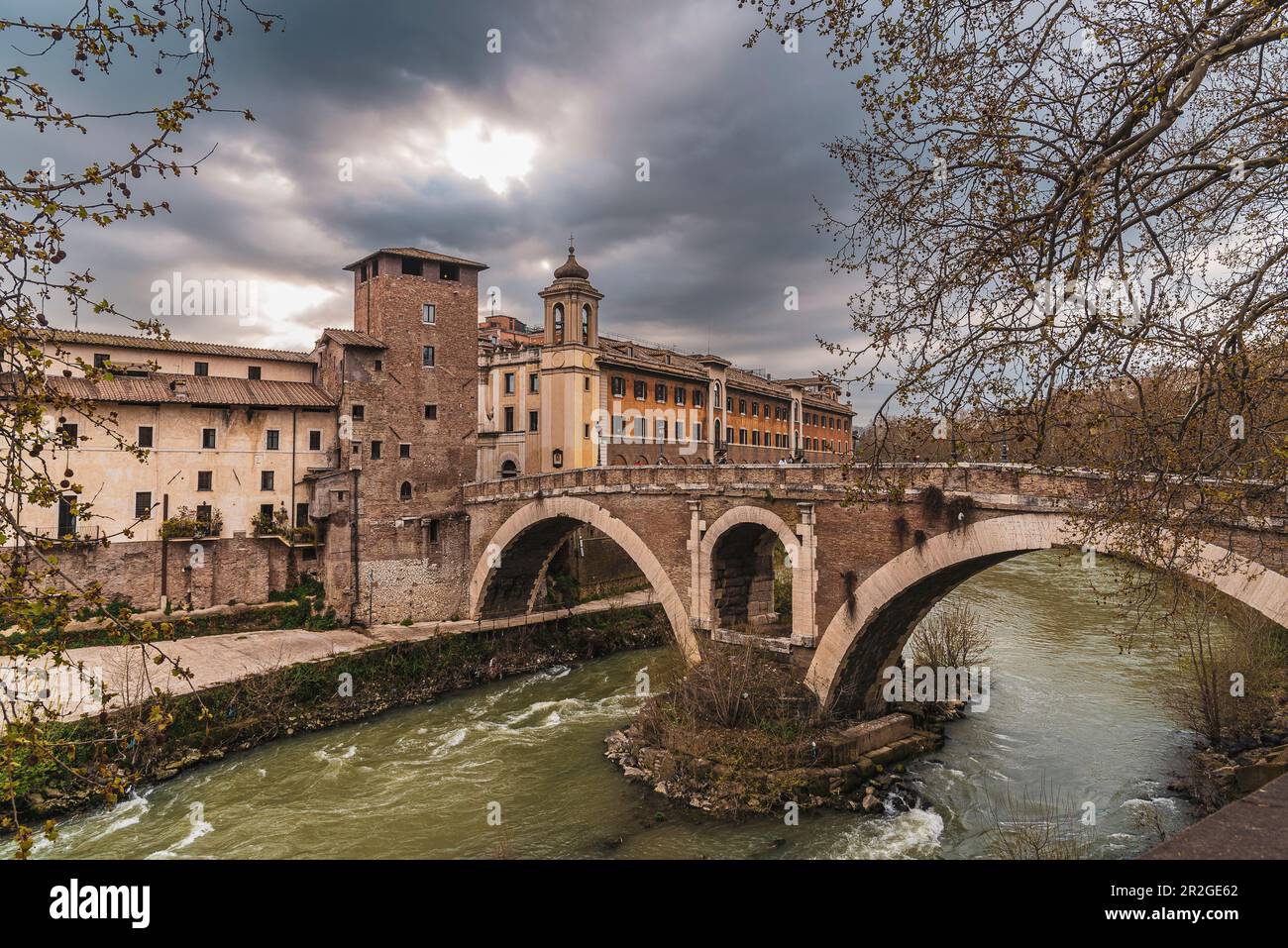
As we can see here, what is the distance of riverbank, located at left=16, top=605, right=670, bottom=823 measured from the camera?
15758mm

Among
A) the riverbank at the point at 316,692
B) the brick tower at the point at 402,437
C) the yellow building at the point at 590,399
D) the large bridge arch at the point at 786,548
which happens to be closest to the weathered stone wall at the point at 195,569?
the brick tower at the point at 402,437

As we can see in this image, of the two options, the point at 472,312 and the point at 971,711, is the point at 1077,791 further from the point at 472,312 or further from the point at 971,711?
the point at 472,312

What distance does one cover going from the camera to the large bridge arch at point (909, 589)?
13438 mm

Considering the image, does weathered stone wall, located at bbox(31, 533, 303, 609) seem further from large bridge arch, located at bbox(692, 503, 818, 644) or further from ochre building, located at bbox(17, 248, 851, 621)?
large bridge arch, located at bbox(692, 503, 818, 644)

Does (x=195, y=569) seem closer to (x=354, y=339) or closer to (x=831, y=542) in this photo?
(x=354, y=339)

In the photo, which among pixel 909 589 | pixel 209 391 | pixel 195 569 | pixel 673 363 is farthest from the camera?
pixel 673 363

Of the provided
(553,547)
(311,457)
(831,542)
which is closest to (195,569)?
(311,457)

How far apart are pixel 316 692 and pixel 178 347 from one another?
47.6 feet

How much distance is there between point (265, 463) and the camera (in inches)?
1082

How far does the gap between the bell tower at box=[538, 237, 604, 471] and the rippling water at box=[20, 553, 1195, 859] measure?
1387 cm

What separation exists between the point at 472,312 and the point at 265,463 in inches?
377

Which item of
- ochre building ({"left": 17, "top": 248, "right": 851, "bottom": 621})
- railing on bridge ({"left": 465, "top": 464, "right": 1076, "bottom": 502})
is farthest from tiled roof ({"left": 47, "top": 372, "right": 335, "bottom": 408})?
railing on bridge ({"left": 465, "top": 464, "right": 1076, "bottom": 502})

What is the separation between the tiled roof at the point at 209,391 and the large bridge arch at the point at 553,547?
8.29 meters

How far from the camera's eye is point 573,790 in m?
16.2
